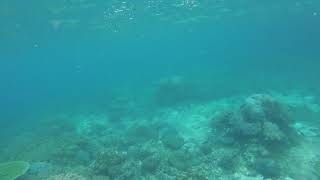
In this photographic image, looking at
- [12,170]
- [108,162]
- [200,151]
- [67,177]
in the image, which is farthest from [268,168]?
[12,170]

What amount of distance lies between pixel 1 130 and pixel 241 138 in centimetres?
2224

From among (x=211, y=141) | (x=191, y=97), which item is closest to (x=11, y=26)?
(x=191, y=97)

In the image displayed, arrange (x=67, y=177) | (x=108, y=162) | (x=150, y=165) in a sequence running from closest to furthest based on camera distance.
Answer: (x=67, y=177) < (x=108, y=162) < (x=150, y=165)

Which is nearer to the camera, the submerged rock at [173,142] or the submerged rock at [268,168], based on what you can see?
the submerged rock at [268,168]

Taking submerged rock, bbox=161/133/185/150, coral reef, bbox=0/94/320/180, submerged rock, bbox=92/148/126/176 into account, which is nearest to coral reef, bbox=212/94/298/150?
coral reef, bbox=0/94/320/180

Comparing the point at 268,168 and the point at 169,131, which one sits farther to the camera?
the point at 169,131

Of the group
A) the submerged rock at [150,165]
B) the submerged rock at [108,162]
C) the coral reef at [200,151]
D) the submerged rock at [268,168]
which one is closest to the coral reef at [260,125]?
the coral reef at [200,151]

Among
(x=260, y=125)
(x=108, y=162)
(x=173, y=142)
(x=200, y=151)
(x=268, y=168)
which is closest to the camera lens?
(x=108, y=162)

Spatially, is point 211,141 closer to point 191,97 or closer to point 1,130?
point 191,97

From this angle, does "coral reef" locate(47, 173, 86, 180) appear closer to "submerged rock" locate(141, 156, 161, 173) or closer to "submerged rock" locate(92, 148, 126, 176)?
"submerged rock" locate(92, 148, 126, 176)

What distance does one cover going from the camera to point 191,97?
28.3 m

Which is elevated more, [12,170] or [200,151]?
[12,170]

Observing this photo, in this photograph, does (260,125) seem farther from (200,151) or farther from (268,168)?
(200,151)

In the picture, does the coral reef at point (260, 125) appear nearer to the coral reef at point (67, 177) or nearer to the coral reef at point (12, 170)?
the coral reef at point (67, 177)
